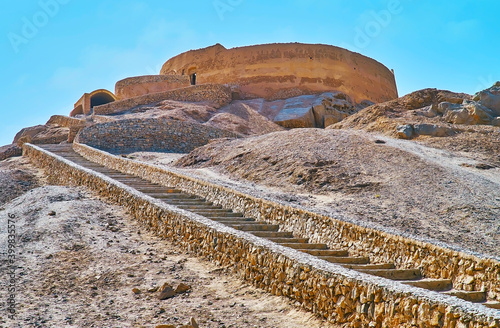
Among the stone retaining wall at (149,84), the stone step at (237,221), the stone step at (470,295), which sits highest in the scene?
the stone retaining wall at (149,84)

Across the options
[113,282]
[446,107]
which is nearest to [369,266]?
[113,282]

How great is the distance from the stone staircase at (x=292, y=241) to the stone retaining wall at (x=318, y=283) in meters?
0.66

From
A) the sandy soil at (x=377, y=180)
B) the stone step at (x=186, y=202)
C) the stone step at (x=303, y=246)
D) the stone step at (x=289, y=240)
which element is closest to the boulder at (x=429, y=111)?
the sandy soil at (x=377, y=180)

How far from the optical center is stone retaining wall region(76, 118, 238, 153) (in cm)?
2019

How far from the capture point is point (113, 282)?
613 cm

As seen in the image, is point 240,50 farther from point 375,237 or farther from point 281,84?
point 375,237

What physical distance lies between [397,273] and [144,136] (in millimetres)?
16505

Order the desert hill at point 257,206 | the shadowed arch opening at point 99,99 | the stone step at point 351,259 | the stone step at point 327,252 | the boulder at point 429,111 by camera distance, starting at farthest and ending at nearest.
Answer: the shadowed arch opening at point 99,99 → the boulder at point 429,111 → the stone step at point 327,252 → the stone step at point 351,259 → the desert hill at point 257,206

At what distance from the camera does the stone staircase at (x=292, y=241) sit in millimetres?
5045

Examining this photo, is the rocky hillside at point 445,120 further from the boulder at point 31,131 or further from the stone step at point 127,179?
the boulder at point 31,131

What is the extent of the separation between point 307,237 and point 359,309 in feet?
10.1

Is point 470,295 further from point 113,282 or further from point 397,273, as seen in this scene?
point 113,282

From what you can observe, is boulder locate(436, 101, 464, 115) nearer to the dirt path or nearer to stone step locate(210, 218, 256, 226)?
the dirt path

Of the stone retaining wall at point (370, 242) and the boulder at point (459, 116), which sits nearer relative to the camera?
the stone retaining wall at point (370, 242)
